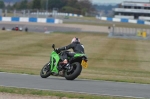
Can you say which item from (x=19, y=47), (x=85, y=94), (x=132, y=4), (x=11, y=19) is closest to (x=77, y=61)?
(x=85, y=94)

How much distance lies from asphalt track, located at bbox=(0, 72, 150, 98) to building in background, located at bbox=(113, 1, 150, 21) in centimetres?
16648

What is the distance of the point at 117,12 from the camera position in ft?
612

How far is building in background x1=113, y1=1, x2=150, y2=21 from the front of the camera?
179750 mm

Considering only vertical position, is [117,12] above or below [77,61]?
below

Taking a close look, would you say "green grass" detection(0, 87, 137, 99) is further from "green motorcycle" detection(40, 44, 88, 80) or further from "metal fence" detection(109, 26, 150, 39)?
"metal fence" detection(109, 26, 150, 39)

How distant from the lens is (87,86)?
13.7m

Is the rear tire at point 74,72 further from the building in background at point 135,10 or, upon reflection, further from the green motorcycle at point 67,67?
the building in background at point 135,10

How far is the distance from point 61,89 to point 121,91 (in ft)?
5.00

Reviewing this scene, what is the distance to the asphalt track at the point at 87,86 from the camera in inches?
492

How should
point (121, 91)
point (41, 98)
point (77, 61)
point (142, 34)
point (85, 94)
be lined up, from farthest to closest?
point (142, 34), point (77, 61), point (121, 91), point (85, 94), point (41, 98)

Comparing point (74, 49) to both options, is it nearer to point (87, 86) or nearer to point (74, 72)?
point (74, 72)

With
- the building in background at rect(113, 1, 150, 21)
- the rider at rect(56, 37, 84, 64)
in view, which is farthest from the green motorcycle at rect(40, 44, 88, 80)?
the building in background at rect(113, 1, 150, 21)

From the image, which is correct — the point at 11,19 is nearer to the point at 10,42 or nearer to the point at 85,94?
the point at 10,42

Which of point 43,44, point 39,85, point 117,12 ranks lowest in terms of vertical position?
point 117,12
